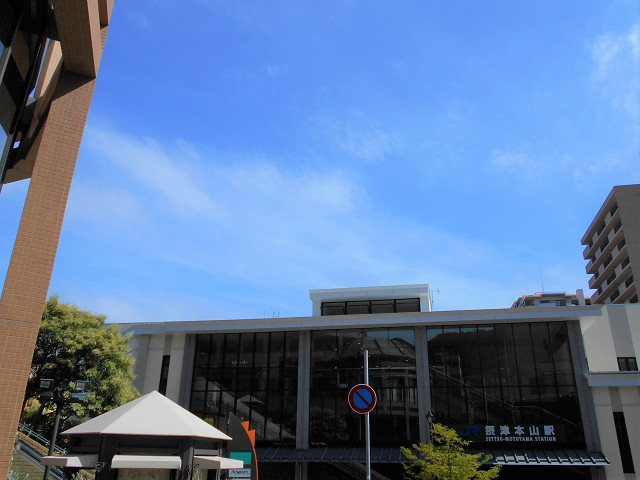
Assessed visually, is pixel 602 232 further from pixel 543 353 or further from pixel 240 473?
pixel 240 473

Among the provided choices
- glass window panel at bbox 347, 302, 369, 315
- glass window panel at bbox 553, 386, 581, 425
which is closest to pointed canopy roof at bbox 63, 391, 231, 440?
glass window panel at bbox 553, 386, 581, 425

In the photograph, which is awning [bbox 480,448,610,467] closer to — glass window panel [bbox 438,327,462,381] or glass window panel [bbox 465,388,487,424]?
glass window panel [bbox 465,388,487,424]

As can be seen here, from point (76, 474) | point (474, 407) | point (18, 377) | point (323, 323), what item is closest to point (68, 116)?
point (18, 377)

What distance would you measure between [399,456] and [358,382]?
4450 millimetres

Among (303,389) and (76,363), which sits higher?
(76,363)

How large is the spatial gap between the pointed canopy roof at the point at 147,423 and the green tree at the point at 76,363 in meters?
15.2

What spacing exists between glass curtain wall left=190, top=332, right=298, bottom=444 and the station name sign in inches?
370

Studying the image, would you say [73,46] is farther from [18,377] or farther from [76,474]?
[76,474]

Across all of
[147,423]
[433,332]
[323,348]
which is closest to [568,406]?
[433,332]

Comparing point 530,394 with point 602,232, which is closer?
point 530,394

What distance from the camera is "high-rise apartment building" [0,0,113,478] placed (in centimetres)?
832

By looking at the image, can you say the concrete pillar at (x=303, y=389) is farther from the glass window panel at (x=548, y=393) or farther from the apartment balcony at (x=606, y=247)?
the apartment balcony at (x=606, y=247)

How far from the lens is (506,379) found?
1035 inches

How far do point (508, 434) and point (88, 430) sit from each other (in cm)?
2113
